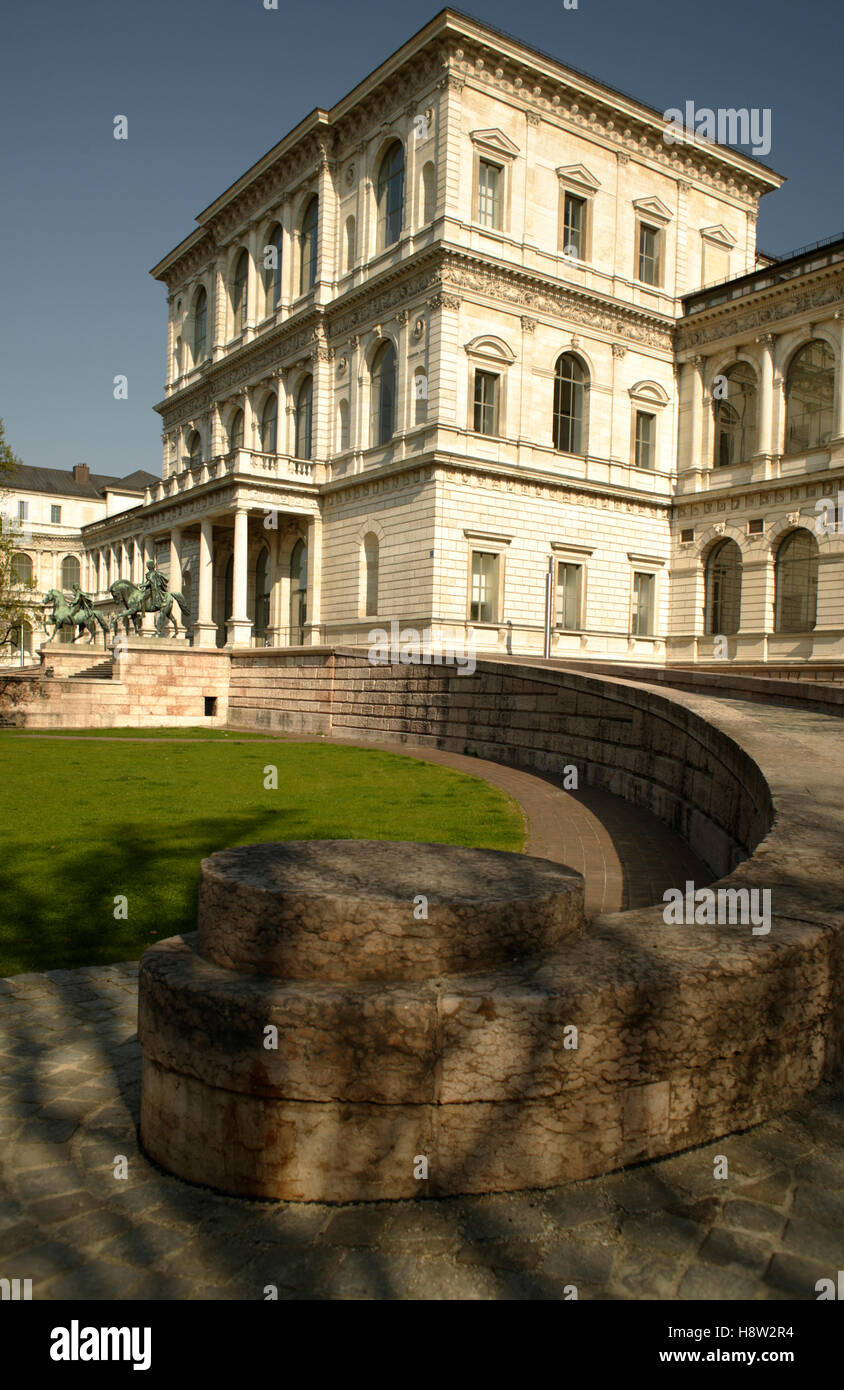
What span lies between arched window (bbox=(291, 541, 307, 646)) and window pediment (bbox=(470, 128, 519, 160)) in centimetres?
1573

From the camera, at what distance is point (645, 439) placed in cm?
3709

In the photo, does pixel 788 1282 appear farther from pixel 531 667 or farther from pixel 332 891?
pixel 531 667

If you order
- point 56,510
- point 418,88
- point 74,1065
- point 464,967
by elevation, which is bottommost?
point 74,1065

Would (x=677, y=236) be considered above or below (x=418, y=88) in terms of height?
below

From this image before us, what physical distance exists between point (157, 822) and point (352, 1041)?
7779mm

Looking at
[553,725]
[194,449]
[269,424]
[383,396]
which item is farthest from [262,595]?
[553,725]

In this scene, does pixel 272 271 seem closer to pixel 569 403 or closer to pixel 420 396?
pixel 420 396

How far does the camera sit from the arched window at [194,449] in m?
49.3

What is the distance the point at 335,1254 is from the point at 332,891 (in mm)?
1110

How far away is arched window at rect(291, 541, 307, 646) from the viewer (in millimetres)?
39156

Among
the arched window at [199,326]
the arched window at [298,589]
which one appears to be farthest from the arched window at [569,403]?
the arched window at [199,326]
